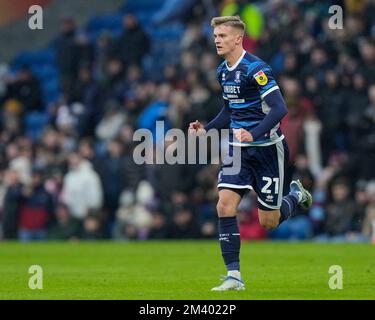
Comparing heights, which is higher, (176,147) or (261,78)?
(261,78)

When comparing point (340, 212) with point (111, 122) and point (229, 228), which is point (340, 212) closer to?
point (111, 122)

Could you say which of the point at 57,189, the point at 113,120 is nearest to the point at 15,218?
the point at 57,189

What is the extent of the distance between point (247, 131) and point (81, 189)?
1331 cm

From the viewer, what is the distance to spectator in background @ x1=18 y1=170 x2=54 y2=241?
25641 mm

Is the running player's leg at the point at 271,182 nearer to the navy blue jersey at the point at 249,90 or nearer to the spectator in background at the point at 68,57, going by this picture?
the navy blue jersey at the point at 249,90

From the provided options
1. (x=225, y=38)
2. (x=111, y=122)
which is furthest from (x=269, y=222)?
(x=111, y=122)

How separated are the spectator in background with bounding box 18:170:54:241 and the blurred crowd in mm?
29

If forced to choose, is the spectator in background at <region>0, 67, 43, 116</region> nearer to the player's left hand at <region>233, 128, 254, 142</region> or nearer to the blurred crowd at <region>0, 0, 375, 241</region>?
the blurred crowd at <region>0, 0, 375, 241</region>

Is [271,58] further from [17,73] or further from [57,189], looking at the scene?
[17,73]

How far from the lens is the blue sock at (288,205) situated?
1330 centimetres

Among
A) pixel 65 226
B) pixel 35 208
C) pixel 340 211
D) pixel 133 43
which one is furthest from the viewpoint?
pixel 133 43

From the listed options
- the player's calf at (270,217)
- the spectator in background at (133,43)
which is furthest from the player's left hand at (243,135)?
the spectator in background at (133,43)

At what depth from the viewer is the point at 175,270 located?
1602 centimetres

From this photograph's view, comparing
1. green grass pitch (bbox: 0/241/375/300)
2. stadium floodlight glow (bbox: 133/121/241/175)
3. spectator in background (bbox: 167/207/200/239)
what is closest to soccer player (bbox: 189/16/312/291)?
green grass pitch (bbox: 0/241/375/300)
